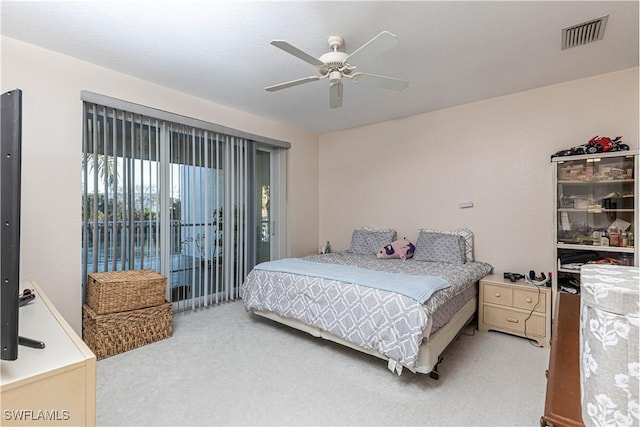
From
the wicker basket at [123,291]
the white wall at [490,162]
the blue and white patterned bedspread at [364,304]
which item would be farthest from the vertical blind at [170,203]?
the white wall at [490,162]

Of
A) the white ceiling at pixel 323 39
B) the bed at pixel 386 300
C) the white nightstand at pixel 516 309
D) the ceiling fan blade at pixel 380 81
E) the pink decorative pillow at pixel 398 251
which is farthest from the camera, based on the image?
the pink decorative pillow at pixel 398 251

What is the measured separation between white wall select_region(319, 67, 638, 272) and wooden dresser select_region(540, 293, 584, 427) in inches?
89.0

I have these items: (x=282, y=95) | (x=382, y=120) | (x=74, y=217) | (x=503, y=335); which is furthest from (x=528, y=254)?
(x=74, y=217)

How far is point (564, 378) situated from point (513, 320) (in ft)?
8.23

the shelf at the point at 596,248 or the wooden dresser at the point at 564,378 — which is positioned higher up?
the shelf at the point at 596,248

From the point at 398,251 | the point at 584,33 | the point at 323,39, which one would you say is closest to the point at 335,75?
the point at 323,39

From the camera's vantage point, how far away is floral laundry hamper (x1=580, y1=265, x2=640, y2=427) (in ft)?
1.48

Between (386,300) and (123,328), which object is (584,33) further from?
(123,328)

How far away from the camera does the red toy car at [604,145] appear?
259 cm

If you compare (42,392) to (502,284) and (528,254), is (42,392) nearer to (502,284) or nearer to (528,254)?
(502,284)

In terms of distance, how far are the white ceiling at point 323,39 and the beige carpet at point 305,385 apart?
248 centimetres

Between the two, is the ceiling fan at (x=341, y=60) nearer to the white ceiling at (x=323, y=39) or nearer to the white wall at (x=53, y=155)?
the white ceiling at (x=323, y=39)

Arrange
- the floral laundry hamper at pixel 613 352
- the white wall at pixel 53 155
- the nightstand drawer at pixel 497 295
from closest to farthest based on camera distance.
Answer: the floral laundry hamper at pixel 613 352 → the white wall at pixel 53 155 → the nightstand drawer at pixel 497 295

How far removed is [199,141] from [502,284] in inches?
142
